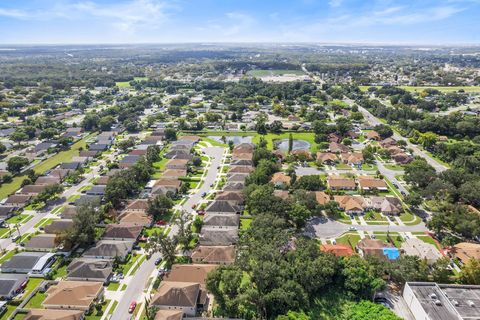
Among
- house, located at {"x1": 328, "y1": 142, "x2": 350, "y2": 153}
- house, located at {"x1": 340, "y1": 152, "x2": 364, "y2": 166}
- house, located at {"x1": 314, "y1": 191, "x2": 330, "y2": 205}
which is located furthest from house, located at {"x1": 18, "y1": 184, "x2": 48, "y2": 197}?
house, located at {"x1": 328, "y1": 142, "x2": 350, "y2": 153}

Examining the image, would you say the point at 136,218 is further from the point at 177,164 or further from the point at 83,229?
the point at 177,164

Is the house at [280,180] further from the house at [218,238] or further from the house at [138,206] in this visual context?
the house at [138,206]

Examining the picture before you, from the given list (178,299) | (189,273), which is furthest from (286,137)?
(178,299)

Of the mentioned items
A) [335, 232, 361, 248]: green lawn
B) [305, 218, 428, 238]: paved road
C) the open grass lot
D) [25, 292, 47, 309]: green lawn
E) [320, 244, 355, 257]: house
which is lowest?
[25, 292, 47, 309]: green lawn

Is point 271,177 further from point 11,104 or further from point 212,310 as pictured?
point 11,104

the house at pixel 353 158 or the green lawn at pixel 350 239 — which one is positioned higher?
the house at pixel 353 158

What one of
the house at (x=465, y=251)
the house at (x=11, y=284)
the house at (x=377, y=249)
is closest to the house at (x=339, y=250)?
the house at (x=377, y=249)

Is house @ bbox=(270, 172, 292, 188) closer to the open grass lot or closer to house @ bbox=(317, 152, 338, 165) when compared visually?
house @ bbox=(317, 152, 338, 165)

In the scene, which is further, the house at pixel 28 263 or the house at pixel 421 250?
the house at pixel 421 250
